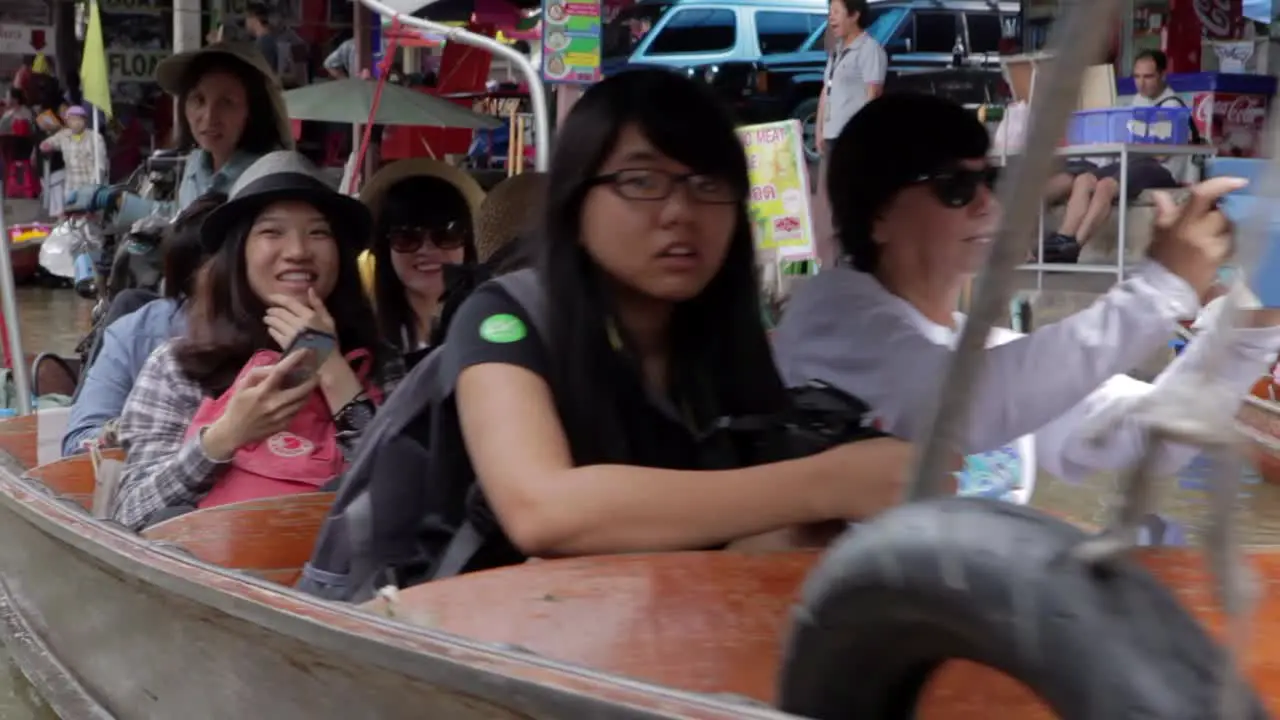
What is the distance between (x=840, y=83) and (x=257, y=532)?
46.8 inches

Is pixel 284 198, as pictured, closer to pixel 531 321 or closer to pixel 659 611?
pixel 531 321

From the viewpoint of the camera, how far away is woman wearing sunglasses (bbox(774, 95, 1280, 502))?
6.33 ft

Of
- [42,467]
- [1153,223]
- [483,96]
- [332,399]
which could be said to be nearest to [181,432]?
[332,399]

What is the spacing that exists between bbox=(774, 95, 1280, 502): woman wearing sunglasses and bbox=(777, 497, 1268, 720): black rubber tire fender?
2.82 feet

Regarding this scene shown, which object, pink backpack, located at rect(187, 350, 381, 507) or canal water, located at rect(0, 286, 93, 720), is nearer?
pink backpack, located at rect(187, 350, 381, 507)

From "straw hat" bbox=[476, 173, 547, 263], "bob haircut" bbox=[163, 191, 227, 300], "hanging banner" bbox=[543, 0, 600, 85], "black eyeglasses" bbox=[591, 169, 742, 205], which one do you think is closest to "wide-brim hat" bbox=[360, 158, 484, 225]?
"straw hat" bbox=[476, 173, 547, 263]

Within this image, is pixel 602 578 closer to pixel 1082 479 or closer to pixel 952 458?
pixel 952 458

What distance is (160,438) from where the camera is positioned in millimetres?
2879

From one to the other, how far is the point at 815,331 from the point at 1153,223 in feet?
1.76

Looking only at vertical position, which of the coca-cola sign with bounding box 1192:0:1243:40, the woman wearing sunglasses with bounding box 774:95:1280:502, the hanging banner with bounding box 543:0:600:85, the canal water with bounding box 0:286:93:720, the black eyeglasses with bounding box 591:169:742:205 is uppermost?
the hanging banner with bounding box 543:0:600:85

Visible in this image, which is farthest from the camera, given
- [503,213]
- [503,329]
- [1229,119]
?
[1229,119]

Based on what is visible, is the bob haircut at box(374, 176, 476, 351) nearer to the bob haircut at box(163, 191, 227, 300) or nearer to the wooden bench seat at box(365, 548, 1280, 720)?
the bob haircut at box(163, 191, 227, 300)

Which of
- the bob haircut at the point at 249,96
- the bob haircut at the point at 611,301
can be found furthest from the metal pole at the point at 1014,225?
the bob haircut at the point at 249,96

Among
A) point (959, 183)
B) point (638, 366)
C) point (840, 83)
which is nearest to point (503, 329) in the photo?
point (638, 366)
